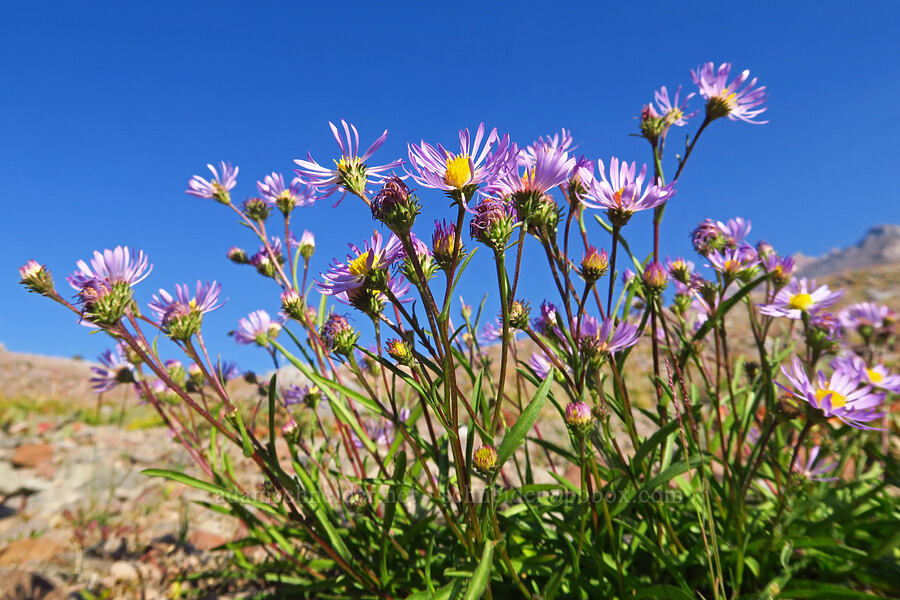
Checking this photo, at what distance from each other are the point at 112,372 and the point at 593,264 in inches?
66.7

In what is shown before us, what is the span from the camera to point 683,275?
1.58 m

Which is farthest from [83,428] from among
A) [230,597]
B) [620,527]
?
[620,527]

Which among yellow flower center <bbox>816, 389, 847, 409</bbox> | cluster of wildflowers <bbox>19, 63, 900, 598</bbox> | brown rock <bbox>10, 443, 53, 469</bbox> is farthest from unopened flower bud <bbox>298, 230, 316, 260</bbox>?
brown rock <bbox>10, 443, 53, 469</bbox>

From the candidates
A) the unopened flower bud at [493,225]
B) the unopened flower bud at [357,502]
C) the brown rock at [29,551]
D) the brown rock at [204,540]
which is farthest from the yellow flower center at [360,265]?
the brown rock at [29,551]

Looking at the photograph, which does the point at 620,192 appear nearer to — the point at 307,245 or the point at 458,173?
the point at 458,173

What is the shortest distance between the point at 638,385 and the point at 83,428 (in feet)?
18.9

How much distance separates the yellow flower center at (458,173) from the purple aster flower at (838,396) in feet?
2.78

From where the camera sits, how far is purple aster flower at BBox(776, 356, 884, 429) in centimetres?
122

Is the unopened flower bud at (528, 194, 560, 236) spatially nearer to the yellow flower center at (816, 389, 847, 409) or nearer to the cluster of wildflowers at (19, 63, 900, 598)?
the cluster of wildflowers at (19, 63, 900, 598)

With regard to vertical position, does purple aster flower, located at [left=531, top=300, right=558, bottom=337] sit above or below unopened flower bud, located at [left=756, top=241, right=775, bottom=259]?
below

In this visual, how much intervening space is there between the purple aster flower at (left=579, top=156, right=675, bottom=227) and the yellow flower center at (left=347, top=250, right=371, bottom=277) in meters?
0.48

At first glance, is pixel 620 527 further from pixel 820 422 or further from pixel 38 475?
pixel 38 475

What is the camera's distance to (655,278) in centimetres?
128

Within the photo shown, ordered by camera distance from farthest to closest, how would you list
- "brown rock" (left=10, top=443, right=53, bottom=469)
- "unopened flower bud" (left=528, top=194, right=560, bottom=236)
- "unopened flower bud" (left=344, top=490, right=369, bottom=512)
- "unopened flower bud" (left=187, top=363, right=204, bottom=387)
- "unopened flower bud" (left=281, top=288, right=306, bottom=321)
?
"brown rock" (left=10, top=443, right=53, bottom=469) < "unopened flower bud" (left=187, top=363, right=204, bottom=387) < "unopened flower bud" (left=344, top=490, right=369, bottom=512) < "unopened flower bud" (left=281, top=288, right=306, bottom=321) < "unopened flower bud" (left=528, top=194, right=560, bottom=236)
